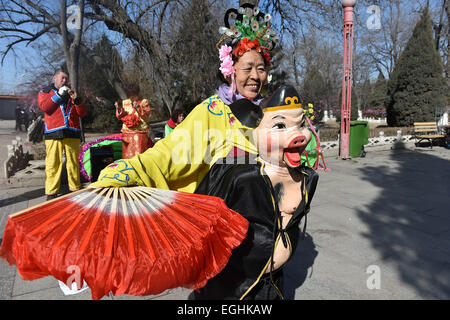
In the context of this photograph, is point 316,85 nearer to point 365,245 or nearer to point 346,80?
point 346,80

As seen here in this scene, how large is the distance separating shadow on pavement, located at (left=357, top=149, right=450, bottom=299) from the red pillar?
5.75ft

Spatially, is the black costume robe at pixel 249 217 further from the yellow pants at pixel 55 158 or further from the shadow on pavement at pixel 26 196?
the shadow on pavement at pixel 26 196

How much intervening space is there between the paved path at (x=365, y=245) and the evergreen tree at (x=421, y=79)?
10.1m

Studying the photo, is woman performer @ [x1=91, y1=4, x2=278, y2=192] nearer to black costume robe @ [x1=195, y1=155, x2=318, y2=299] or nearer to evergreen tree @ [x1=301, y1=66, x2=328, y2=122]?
black costume robe @ [x1=195, y1=155, x2=318, y2=299]

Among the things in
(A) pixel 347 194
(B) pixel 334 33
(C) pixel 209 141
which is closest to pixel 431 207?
(A) pixel 347 194

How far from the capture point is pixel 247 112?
1.91 m

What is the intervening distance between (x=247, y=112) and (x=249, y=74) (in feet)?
0.77

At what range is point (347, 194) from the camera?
586 cm

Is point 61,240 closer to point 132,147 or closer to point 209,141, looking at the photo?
point 209,141

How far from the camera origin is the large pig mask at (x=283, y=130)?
1.65 meters

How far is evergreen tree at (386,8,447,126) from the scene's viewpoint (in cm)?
1529

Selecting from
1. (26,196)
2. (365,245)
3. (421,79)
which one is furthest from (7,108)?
(365,245)

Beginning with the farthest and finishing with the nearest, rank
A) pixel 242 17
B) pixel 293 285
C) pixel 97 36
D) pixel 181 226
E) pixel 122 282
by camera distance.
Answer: pixel 97 36 → pixel 293 285 → pixel 242 17 → pixel 181 226 → pixel 122 282
